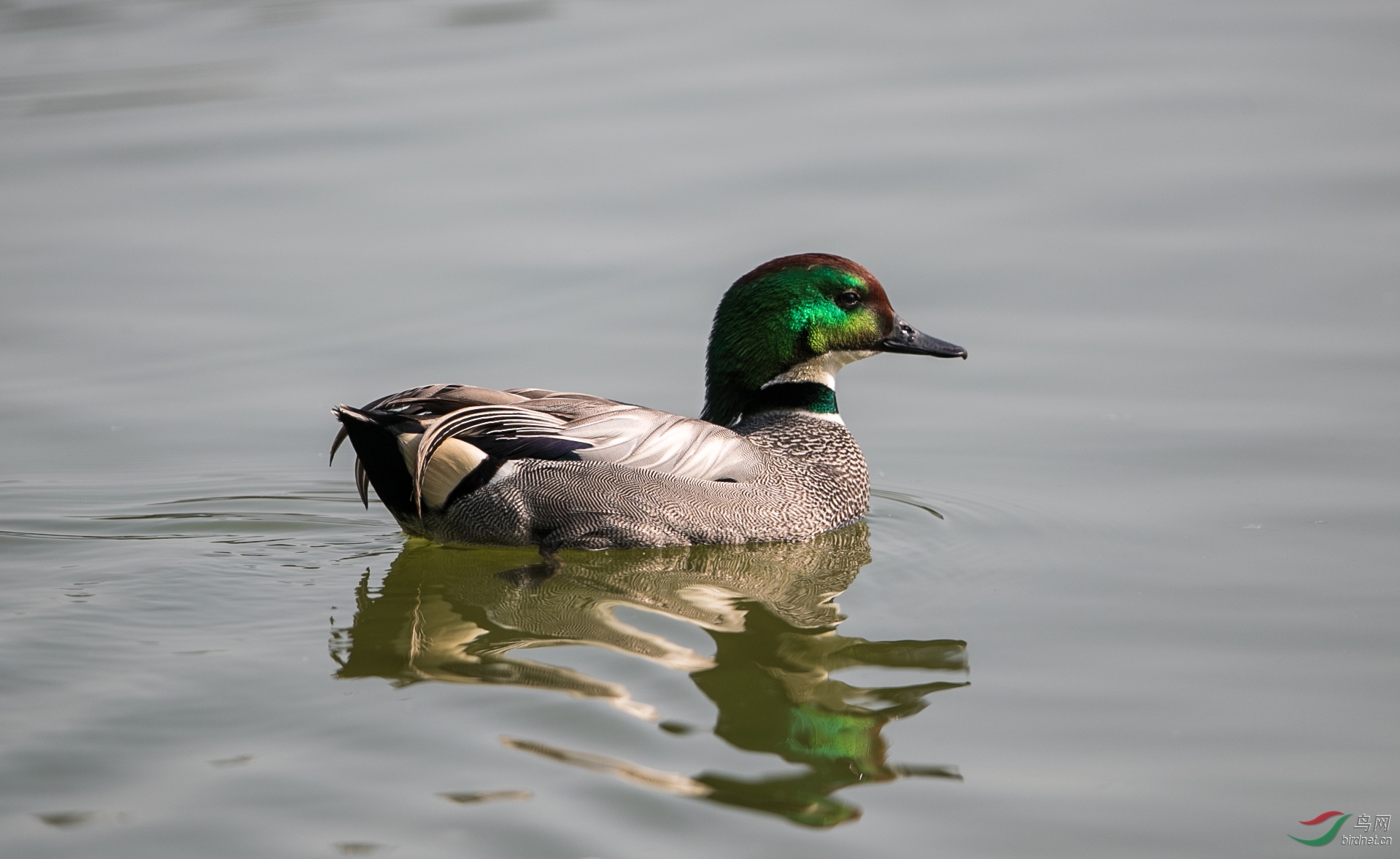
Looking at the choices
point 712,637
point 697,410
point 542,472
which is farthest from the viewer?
point 697,410

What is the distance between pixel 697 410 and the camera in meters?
8.78

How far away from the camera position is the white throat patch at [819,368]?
26.1 feet

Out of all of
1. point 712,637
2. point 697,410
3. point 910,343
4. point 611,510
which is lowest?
point 712,637

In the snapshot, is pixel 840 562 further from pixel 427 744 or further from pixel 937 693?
pixel 427 744

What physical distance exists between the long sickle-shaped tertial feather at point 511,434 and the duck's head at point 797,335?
3.74ft

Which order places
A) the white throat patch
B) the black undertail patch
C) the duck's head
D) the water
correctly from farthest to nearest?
the white throat patch
the duck's head
the black undertail patch
the water

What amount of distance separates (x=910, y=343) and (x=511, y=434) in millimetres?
2135

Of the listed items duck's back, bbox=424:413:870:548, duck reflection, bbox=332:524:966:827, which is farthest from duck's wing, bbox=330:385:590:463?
duck reflection, bbox=332:524:966:827

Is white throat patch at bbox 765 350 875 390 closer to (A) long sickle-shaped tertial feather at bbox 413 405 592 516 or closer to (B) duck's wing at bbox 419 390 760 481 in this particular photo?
(B) duck's wing at bbox 419 390 760 481

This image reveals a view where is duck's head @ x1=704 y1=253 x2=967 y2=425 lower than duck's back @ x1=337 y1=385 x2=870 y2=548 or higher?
higher

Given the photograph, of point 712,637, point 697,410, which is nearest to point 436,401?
point 712,637

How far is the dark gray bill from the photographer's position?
26.1ft

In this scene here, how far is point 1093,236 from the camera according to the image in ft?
33.4

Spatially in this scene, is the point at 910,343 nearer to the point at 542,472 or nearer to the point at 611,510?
the point at 611,510
